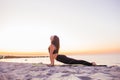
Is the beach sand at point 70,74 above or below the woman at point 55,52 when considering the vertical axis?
below

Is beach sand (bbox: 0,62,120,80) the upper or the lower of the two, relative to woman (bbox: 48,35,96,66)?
lower

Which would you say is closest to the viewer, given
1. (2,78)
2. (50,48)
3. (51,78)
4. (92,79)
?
(92,79)

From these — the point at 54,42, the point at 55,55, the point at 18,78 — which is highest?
the point at 54,42

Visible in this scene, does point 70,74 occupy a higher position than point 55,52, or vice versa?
point 55,52

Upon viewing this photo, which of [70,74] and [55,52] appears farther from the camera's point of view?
[55,52]

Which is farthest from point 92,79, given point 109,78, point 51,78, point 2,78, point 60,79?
point 2,78

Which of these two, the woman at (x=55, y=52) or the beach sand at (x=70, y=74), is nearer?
the beach sand at (x=70, y=74)

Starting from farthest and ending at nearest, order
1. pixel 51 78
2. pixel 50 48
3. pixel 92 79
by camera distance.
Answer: pixel 50 48
pixel 51 78
pixel 92 79

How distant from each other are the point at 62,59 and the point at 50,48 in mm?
716

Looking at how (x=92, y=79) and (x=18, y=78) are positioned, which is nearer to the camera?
(x=92, y=79)

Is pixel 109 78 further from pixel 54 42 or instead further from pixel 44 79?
pixel 54 42

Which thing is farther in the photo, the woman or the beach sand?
the woman

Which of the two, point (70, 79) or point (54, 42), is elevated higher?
point (54, 42)

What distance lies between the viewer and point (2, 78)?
232 inches
